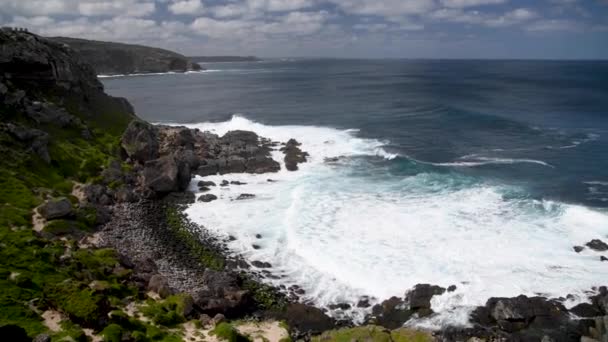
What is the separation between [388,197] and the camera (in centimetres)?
4806

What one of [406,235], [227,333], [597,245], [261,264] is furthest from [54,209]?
[597,245]

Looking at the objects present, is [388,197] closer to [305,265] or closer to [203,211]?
[305,265]

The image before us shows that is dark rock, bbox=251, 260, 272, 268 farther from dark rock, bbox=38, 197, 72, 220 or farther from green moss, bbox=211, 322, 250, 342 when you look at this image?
dark rock, bbox=38, 197, 72, 220

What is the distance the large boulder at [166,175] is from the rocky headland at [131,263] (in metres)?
0.15

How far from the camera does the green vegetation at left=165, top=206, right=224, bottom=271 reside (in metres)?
35.4

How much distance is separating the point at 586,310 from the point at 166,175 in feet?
139

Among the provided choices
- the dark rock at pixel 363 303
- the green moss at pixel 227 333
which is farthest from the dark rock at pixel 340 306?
the green moss at pixel 227 333

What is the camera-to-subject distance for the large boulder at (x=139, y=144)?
57.6 m

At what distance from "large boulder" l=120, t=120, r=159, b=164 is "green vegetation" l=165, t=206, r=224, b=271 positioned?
1446 centimetres

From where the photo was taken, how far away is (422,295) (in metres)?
29.6

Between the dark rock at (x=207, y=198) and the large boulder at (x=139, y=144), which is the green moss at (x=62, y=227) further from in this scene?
the large boulder at (x=139, y=144)

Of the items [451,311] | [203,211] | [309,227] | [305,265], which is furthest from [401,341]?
[203,211]

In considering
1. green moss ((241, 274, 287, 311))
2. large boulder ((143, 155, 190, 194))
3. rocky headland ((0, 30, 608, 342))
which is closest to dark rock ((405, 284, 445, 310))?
rocky headland ((0, 30, 608, 342))

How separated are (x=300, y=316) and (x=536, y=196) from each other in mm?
32396
